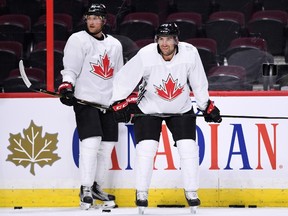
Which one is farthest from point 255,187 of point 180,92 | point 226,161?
point 180,92

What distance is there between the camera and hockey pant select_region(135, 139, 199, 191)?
629 centimetres

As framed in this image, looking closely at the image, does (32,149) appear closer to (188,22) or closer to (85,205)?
(85,205)

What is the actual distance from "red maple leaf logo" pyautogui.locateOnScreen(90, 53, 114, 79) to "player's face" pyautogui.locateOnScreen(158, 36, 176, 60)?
507mm

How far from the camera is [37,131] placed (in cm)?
Result: 687

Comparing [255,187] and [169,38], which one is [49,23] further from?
[255,187]

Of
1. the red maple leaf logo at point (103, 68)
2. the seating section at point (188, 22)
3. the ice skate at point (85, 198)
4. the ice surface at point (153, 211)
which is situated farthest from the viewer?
the seating section at point (188, 22)

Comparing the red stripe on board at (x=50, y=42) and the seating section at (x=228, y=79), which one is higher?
the red stripe on board at (x=50, y=42)

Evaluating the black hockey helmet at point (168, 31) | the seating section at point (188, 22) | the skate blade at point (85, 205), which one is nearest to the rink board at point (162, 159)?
the skate blade at point (85, 205)

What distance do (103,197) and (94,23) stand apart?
3.80ft

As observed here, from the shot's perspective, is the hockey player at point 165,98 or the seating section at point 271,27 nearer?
the hockey player at point 165,98

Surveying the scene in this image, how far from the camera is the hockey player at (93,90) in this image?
656 centimetres

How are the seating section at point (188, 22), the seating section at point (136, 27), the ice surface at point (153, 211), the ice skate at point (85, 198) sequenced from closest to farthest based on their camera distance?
the ice surface at point (153, 211) → the ice skate at point (85, 198) → the seating section at point (136, 27) → the seating section at point (188, 22)

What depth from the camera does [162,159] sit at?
22.4 ft

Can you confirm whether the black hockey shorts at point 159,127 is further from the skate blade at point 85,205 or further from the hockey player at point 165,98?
the skate blade at point 85,205
